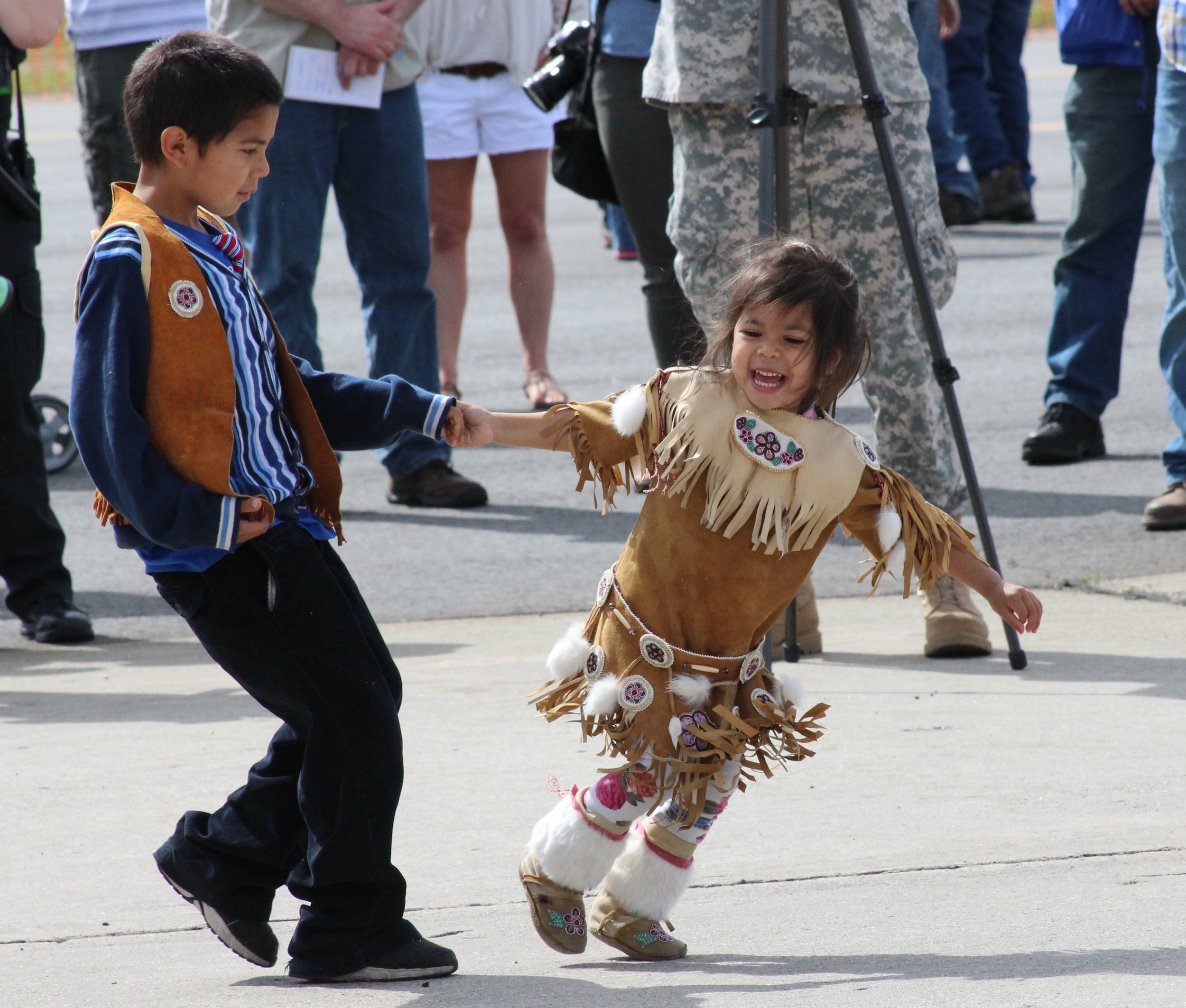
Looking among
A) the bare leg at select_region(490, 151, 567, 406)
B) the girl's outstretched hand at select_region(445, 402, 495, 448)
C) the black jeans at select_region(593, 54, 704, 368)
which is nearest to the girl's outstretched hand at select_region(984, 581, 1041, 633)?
the girl's outstretched hand at select_region(445, 402, 495, 448)

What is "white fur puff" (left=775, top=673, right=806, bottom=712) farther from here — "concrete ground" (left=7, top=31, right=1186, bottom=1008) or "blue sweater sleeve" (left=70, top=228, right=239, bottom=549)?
"blue sweater sleeve" (left=70, top=228, right=239, bottom=549)

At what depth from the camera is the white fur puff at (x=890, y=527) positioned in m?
2.97

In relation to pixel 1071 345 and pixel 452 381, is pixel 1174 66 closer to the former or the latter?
pixel 1071 345

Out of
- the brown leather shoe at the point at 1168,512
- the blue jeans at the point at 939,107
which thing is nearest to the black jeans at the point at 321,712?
the brown leather shoe at the point at 1168,512

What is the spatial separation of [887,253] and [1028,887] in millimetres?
2004

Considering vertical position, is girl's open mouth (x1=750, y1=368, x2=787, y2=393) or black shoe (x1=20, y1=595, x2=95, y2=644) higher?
girl's open mouth (x1=750, y1=368, x2=787, y2=393)

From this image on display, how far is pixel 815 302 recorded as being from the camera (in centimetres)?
288

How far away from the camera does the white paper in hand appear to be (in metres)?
5.91

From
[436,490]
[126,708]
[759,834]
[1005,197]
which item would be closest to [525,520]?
[436,490]

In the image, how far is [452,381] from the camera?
7.52 metres

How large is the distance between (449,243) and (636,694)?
4.72 meters

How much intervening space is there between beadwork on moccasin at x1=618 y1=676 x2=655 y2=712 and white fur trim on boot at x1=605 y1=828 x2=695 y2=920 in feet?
0.78

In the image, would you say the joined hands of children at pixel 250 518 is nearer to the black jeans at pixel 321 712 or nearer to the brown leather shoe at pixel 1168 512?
the black jeans at pixel 321 712

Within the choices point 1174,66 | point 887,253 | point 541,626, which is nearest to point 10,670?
→ point 541,626
